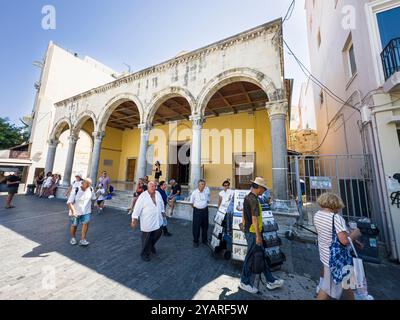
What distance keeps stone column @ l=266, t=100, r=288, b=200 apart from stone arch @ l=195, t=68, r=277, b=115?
0.42 metres

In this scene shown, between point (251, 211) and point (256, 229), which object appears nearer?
point (256, 229)

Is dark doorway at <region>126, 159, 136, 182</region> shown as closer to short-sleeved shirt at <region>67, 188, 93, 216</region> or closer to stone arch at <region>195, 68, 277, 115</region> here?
stone arch at <region>195, 68, 277, 115</region>

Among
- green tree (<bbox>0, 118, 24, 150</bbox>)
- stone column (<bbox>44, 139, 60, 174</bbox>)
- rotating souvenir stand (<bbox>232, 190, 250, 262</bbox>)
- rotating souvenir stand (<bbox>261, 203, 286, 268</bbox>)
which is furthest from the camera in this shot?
green tree (<bbox>0, 118, 24, 150</bbox>)

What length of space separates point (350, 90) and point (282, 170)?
12.7 feet

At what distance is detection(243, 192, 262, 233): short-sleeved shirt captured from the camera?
8.16ft

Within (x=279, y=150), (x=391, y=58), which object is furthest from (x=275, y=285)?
(x=391, y=58)

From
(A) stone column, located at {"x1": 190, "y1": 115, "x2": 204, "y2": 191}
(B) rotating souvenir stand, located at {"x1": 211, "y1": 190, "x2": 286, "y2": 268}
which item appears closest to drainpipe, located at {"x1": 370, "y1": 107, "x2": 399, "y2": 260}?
(B) rotating souvenir stand, located at {"x1": 211, "y1": 190, "x2": 286, "y2": 268}

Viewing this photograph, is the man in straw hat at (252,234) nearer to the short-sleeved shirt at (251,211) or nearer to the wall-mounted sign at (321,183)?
the short-sleeved shirt at (251,211)

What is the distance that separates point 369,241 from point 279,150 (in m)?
2.93

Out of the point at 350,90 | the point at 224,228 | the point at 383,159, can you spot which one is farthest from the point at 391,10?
the point at 224,228

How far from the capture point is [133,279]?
2650 millimetres

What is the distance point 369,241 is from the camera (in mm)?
3551

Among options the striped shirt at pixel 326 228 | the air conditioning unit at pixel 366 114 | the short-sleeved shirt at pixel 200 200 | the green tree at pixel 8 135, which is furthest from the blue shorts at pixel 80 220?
the green tree at pixel 8 135

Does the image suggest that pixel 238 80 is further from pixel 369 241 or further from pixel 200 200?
pixel 369 241
